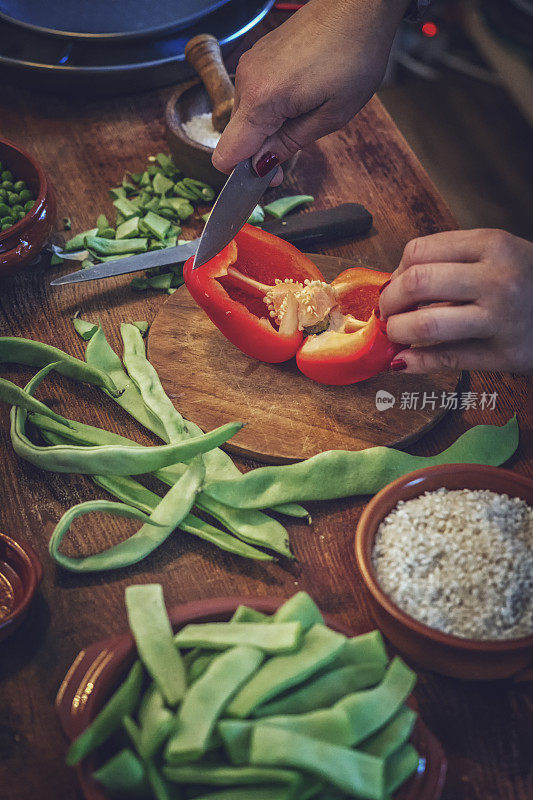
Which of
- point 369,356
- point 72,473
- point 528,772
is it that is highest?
point 369,356

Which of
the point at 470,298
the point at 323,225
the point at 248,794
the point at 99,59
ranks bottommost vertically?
the point at 248,794

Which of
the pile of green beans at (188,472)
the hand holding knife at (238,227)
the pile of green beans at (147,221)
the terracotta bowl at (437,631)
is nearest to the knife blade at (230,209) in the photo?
the hand holding knife at (238,227)

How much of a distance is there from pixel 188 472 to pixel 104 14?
2094mm

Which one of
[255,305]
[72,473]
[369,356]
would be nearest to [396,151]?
[255,305]

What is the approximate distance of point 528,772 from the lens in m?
1.35

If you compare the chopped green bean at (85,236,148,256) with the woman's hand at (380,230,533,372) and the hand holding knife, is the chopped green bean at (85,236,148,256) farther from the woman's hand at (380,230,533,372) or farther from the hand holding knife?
the woman's hand at (380,230,533,372)

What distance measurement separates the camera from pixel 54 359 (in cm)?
197

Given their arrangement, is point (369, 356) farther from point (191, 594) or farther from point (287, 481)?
point (191, 594)

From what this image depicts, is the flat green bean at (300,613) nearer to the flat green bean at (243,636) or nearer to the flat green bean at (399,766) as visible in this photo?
the flat green bean at (243,636)

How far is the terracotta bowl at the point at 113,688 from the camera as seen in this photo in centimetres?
117

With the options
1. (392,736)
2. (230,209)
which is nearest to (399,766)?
(392,736)

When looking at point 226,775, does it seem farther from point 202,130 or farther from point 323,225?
point 202,130

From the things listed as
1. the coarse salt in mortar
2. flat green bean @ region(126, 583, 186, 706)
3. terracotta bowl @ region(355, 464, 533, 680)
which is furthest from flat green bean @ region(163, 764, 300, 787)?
the coarse salt in mortar

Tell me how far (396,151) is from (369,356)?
129cm
